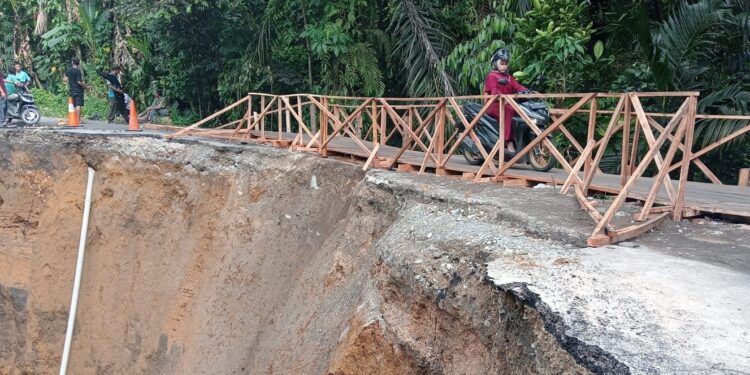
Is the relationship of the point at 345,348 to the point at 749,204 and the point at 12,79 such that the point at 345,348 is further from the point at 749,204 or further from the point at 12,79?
the point at 12,79

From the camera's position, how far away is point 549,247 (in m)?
4.23

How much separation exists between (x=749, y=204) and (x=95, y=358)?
940 centimetres

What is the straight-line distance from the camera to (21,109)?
500 inches

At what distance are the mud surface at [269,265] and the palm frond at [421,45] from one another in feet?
12.7

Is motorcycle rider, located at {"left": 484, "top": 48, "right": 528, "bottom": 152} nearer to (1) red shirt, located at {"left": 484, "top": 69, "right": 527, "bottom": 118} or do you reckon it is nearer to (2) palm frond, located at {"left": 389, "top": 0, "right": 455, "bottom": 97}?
(1) red shirt, located at {"left": 484, "top": 69, "right": 527, "bottom": 118}

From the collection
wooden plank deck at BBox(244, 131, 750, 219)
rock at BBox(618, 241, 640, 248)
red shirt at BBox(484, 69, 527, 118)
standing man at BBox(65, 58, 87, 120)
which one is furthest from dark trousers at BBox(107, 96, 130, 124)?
rock at BBox(618, 241, 640, 248)

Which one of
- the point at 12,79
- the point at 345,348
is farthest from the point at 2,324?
the point at 345,348

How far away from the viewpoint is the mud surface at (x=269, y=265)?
4195mm

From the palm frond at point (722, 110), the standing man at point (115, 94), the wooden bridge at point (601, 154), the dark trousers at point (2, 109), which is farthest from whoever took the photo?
the standing man at point (115, 94)

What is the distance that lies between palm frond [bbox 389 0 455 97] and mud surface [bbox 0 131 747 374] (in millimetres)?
3860

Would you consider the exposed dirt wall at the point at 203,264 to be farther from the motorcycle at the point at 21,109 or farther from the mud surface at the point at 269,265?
the motorcycle at the point at 21,109

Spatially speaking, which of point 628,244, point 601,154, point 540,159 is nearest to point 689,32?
point 540,159

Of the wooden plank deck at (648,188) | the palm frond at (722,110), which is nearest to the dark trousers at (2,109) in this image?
the wooden plank deck at (648,188)

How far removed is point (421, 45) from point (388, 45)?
1150 millimetres
